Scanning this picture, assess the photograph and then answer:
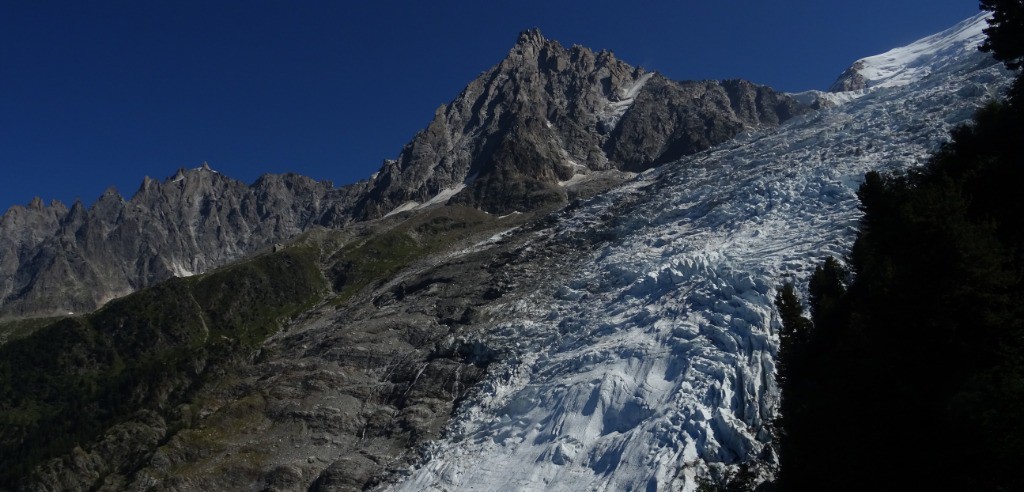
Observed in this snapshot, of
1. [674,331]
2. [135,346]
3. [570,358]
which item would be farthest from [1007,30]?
[135,346]

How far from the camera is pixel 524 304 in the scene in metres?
94.3

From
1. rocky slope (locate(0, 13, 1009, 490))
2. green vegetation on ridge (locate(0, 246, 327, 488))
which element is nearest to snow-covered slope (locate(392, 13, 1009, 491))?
rocky slope (locate(0, 13, 1009, 490))

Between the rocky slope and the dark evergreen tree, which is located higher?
the dark evergreen tree

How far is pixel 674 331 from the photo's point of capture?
232 ft

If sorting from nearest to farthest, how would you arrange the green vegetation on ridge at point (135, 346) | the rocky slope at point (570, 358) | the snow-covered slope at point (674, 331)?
the snow-covered slope at point (674, 331), the rocky slope at point (570, 358), the green vegetation on ridge at point (135, 346)

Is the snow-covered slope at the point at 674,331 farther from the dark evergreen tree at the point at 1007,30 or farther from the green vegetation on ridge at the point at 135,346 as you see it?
the green vegetation on ridge at the point at 135,346

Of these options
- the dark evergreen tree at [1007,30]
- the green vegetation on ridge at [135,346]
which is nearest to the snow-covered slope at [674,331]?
the dark evergreen tree at [1007,30]

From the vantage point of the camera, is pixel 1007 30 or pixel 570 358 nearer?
pixel 1007 30

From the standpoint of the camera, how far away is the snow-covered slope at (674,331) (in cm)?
5950

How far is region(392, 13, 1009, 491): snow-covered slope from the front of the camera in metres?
59.5

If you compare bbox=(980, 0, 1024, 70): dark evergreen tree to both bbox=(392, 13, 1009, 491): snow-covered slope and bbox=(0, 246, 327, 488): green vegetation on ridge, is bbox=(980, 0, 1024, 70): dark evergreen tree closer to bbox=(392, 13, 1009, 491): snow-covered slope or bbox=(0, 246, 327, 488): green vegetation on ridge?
bbox=(392, 13, 1009, 491): snow-covered slope

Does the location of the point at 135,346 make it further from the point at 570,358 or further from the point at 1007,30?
the point at 1007,30

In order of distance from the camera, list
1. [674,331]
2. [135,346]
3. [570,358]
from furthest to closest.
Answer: [135,346], [570,358], [674,331]

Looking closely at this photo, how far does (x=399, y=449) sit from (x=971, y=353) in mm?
58932
